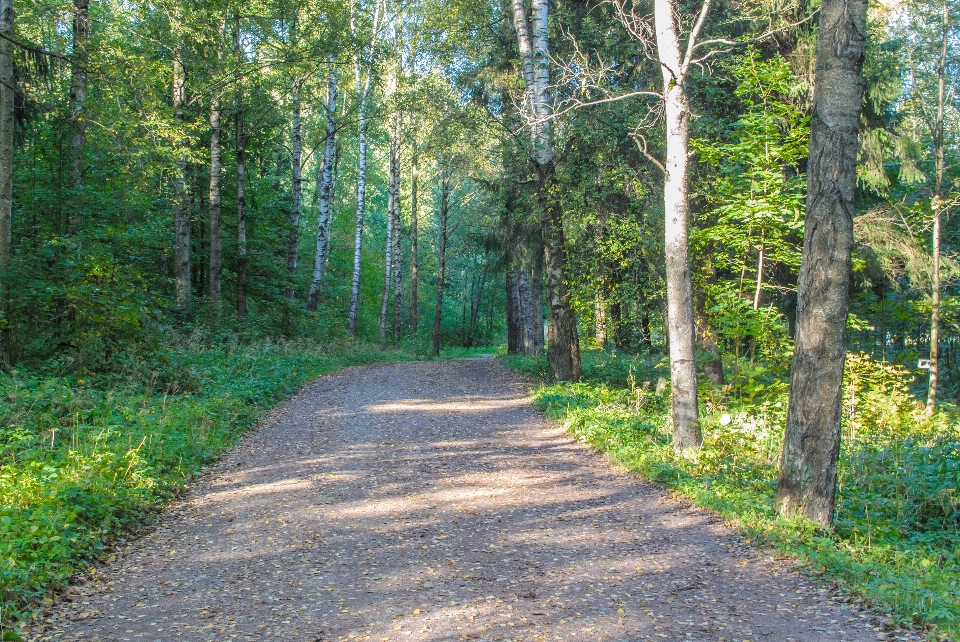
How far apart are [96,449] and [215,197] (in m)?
12.9

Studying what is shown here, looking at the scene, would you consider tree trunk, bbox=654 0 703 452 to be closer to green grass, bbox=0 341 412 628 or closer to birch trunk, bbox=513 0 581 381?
birch trunk, bbox=513 0 581 381

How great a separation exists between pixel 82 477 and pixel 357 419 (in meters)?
5.25

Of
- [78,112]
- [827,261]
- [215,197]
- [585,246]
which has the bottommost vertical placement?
[827,261]

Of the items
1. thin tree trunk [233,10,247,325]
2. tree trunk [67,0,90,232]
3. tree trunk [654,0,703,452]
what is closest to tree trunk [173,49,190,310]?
thin tree trunk [233,10,247,325]

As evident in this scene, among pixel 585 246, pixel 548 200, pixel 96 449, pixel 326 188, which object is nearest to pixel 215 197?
pixel 326 188

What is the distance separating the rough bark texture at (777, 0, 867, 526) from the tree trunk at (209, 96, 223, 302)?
626 inches

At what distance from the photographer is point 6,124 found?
32.7 feet

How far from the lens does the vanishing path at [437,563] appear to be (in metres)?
3.94

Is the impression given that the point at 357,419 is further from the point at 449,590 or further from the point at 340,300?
the point at 340,300

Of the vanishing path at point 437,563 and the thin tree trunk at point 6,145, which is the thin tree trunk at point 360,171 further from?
the vanishing path at point 437,563

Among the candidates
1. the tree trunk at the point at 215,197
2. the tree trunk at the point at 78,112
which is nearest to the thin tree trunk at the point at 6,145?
the tree trunk at the point at 78,112

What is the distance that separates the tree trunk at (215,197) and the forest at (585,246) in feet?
0.33

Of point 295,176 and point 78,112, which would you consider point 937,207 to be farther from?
point 295,176

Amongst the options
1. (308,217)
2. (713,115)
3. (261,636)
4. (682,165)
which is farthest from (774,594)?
(308,217)
